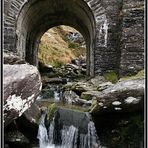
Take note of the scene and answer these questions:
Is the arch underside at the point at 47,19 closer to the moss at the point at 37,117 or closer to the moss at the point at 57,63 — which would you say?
the moss at the point at 37,117

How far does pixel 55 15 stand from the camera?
60.6 feet

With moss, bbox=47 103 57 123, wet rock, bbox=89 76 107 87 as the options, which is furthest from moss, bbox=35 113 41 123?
wet rock, bbox=89 76 107 87

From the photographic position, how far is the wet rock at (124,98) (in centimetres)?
690

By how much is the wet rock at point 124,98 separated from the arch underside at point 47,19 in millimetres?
7108

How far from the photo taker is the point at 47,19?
1908cm

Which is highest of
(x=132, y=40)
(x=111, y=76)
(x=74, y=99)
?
(x=132, y=40)

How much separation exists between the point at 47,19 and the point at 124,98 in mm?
12911

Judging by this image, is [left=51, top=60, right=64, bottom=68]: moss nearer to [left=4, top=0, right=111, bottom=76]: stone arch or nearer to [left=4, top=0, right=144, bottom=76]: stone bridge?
[left=4, top=0, right=111, bottom=76]: stone arch

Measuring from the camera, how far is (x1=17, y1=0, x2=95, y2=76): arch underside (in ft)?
47.0

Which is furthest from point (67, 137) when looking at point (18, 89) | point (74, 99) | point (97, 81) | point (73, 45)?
point (73, 45)

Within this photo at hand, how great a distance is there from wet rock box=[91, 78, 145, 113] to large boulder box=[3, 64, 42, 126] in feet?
5.00

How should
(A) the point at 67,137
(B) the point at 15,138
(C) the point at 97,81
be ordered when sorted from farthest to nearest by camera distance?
(C) the point at 97,81, (A) the point at 67,137, (B) the point at 15,138

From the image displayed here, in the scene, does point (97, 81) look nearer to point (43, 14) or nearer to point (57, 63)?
point (43, 14)

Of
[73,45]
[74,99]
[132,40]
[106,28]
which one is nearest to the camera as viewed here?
[74,99]
